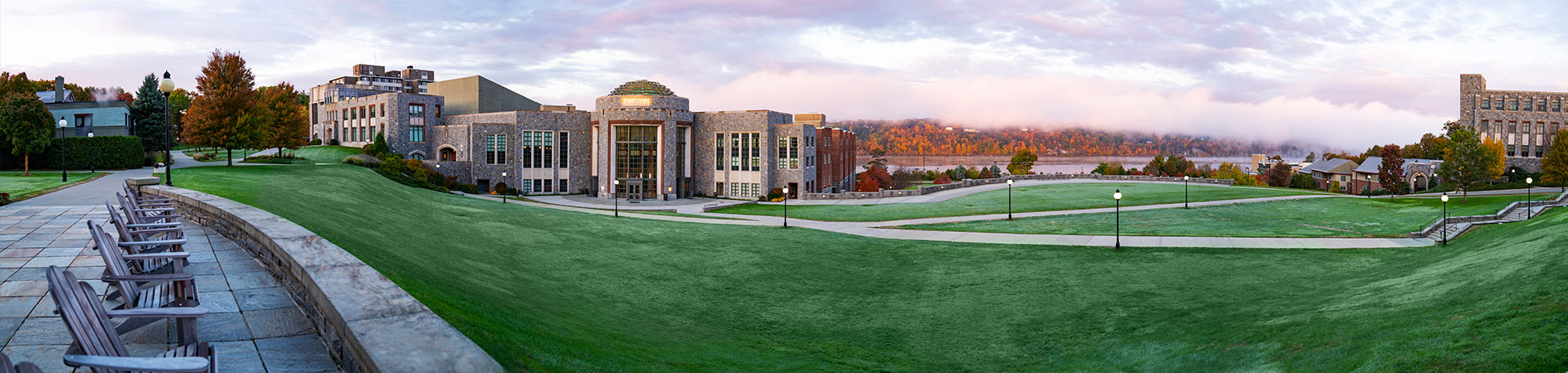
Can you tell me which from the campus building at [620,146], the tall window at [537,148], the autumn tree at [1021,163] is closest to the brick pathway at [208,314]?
the campus building at [620,146]

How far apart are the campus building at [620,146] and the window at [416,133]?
82mm

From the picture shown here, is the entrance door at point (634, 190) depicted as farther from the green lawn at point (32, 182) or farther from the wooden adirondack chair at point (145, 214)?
the wooden adirondack chair at point (145, 214)

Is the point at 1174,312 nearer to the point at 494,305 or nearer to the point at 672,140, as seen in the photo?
the point at 494,305

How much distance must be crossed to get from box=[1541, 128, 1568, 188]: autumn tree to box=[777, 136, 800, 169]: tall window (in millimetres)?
57695

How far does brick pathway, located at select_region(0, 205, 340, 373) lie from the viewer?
23.7 ft

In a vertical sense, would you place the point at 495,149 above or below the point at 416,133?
below

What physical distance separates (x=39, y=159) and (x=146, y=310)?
164ft

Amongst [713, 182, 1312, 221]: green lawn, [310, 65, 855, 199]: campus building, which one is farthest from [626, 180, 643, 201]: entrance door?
[713, 182, 1312, 221]: green lawn

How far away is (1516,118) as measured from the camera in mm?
87125

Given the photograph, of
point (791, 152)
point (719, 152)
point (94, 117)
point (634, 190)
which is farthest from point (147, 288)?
point (719, 152)

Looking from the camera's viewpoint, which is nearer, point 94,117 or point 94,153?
point 94,153

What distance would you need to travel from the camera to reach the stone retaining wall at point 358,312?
17.8 ft

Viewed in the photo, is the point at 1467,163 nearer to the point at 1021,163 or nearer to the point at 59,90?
the point at 1021,163

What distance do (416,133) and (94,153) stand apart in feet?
119
